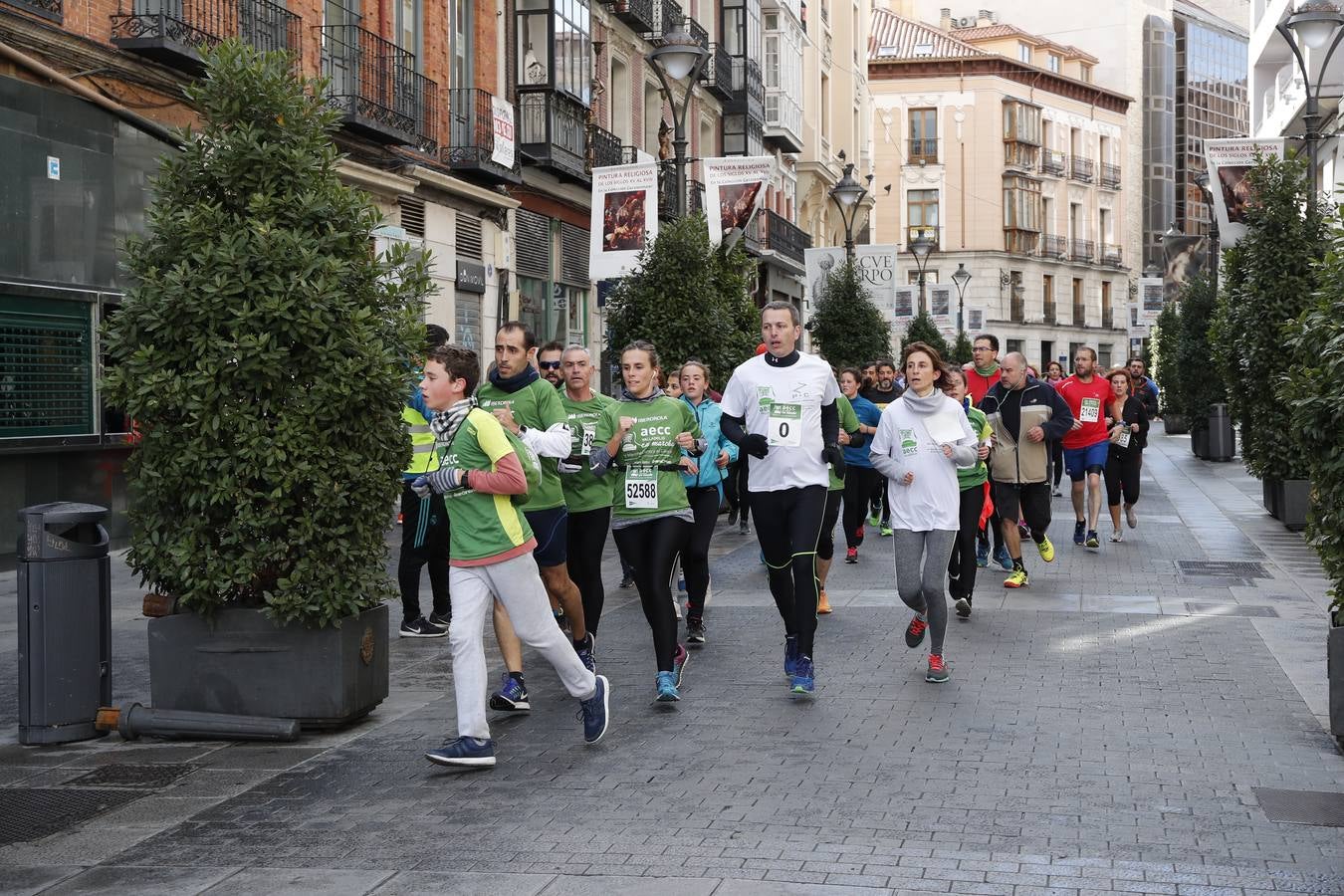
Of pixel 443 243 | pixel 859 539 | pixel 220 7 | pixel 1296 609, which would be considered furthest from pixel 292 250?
pixel 443 243

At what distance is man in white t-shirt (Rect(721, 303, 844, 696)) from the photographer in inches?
332

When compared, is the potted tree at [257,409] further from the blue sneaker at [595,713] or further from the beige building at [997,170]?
the beige building at [997,170]

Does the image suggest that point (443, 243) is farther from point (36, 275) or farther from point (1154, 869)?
point (1154, 869)

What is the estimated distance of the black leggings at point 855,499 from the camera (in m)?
14.8

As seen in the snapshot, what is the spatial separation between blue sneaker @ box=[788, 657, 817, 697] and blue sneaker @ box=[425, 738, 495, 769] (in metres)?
1.98

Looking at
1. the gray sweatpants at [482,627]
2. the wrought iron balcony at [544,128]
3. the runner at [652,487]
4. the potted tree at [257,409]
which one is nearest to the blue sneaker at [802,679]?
the runner at [652,487]

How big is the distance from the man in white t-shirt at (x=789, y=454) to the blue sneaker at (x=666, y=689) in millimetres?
622

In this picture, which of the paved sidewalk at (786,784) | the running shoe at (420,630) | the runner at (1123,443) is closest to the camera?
the paved sidewalk at (786,784)

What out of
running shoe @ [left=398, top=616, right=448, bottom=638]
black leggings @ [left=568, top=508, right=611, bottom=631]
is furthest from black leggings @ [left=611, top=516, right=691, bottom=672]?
running shoe @ [left=398, top=616, right=448, bottom=638]

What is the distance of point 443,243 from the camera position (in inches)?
920

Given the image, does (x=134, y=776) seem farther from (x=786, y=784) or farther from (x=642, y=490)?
(x=642, y=490)

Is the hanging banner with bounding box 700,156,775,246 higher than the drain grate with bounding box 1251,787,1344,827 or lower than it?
higher

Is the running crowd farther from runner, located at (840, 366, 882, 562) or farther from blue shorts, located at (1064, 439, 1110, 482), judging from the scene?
blue shorts, located at (1064, 439, 1110, 482)

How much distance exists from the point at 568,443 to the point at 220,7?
11.2 meters
